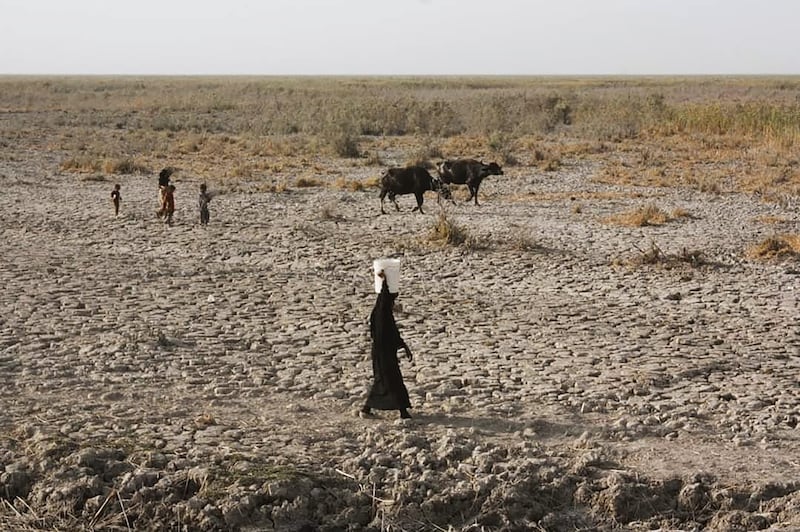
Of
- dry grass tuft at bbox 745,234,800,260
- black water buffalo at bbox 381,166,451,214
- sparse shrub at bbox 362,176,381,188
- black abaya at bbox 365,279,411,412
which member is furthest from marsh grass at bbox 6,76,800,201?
black abaya at bbox 365,279,411,412

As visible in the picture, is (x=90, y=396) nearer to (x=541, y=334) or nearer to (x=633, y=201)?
(x=541, y=334)

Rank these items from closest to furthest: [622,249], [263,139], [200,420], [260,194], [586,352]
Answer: [200,420], [586,352], [622,249], [260,194], [263,139]

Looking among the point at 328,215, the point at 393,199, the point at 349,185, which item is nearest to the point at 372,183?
the point at 349,185

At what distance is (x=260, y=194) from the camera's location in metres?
19.8

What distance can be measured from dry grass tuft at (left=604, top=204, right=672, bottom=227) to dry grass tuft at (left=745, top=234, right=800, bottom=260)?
8.51 ft

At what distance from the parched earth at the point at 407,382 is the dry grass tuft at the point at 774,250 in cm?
25

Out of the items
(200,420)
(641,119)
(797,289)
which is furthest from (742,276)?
(641,119)

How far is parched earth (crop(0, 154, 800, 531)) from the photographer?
5969mm

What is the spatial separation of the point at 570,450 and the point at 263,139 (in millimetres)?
27407

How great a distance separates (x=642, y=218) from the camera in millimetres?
15609

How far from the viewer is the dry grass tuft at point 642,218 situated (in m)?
15.6

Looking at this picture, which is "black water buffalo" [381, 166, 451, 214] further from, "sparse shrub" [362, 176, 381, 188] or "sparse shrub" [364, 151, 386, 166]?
"sparse shrub" [364, 151, 386, 166]

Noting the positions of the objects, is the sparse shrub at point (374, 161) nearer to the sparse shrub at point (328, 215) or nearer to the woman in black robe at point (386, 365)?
the sparse shrub at point (328, 215)

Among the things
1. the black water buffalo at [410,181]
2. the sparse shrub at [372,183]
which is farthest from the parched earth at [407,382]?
the sparse shrub at [372,183]
